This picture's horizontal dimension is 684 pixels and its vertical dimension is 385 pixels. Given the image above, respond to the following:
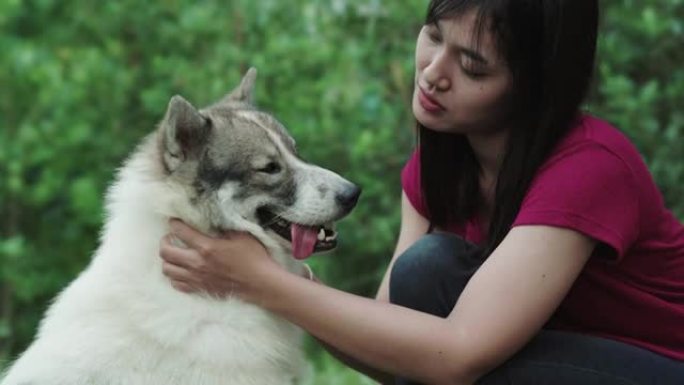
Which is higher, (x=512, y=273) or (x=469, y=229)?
(x=512, y=273)

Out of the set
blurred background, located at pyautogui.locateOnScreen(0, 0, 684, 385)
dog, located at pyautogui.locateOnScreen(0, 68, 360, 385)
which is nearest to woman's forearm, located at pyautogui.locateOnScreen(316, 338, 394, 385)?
dog, located at pyautogui.locateOnScreen(0, 68, 360, 385)

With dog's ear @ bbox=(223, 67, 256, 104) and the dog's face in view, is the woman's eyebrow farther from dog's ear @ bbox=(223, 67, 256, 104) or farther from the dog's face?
dog's ear @ bbox=(223, 67, 256, 104)

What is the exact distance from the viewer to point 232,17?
207 inches

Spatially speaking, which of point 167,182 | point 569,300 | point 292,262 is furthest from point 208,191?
point 569,300

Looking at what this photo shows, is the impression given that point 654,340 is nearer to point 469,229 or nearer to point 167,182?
point 469,229

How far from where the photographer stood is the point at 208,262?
8.77 feet

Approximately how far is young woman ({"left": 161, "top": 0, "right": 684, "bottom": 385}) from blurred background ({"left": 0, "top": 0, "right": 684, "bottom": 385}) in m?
2.06

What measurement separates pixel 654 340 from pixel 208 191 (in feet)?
3.71

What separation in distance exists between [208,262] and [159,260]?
0.40 ft

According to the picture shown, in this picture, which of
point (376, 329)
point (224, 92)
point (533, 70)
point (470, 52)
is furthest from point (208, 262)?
point (224, 92)

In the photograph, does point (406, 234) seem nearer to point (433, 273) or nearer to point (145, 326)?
point (433, 273)

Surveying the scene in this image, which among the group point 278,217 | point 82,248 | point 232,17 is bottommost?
point 82,248

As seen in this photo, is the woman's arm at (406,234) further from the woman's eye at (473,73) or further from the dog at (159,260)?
the woman's eye at (473,73)

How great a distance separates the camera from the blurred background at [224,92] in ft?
16.1
